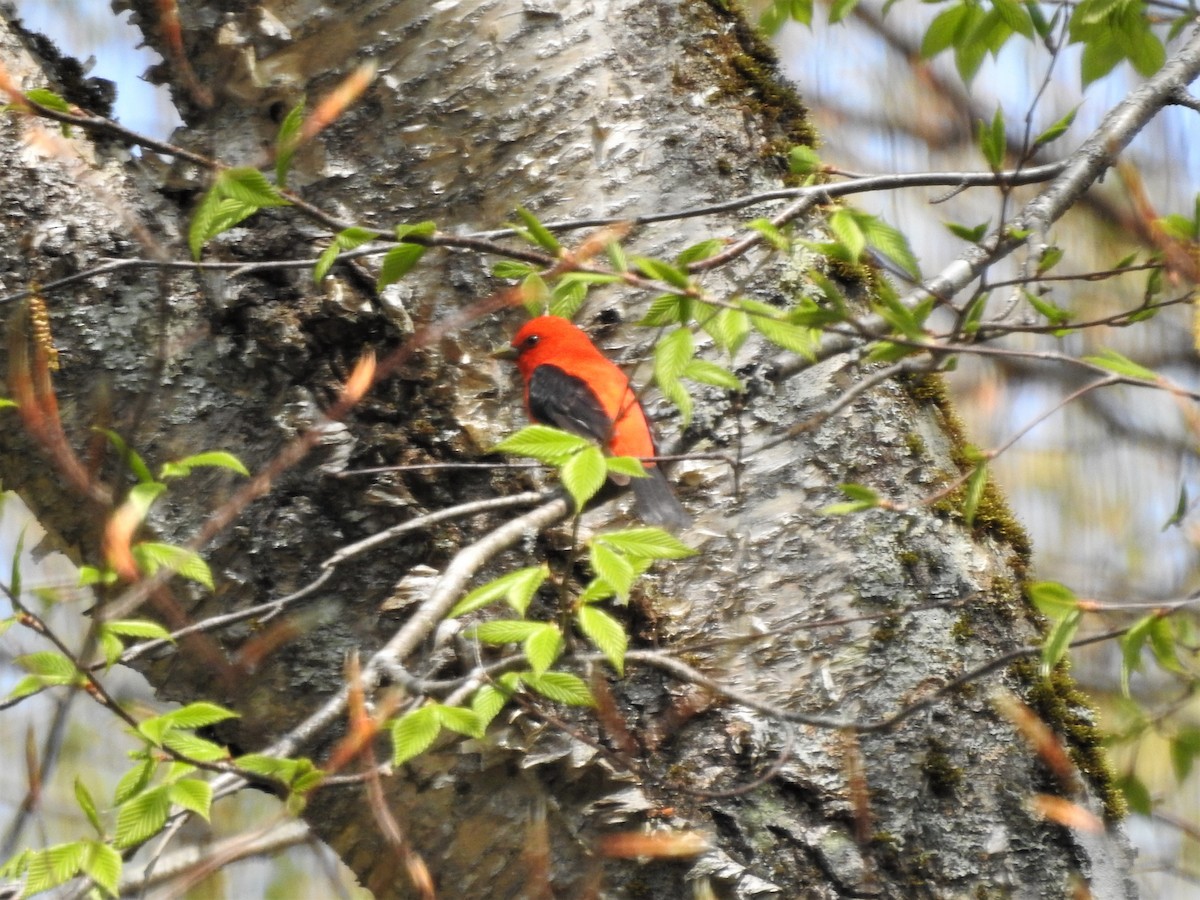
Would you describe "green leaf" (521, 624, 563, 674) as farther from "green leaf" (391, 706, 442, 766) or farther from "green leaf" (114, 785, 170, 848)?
"green leaf" (114, 785, 170, 848)

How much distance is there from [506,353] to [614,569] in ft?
3.66

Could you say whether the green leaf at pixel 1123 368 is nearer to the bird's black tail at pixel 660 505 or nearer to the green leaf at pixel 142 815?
the bird's black tail at pixel 660 505

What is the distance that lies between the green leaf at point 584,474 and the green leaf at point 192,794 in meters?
0.57

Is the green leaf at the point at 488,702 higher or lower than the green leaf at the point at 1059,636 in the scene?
higher

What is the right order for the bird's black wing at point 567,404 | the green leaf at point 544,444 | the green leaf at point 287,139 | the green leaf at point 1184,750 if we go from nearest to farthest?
the green leaf at point 544,444 < the green leaf at point 287,139 < the green leaf at point 1184,750 < the bird's black wing at point 567,404

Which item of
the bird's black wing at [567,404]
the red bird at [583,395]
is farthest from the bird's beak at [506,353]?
the bird's black wing at [567,404]

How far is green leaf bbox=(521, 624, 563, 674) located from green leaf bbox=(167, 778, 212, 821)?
42 cm

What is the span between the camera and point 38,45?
2375 millimetres

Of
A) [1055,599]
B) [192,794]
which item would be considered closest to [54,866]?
[192,794]

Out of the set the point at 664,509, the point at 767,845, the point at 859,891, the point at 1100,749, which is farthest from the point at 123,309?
the point at 1100,749

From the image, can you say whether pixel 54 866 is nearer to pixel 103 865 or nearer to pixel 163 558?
pixel 103 865

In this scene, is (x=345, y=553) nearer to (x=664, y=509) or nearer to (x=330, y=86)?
(x=664, y=509)

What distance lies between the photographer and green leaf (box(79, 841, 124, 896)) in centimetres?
139

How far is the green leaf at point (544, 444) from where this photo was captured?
1.50 meters
